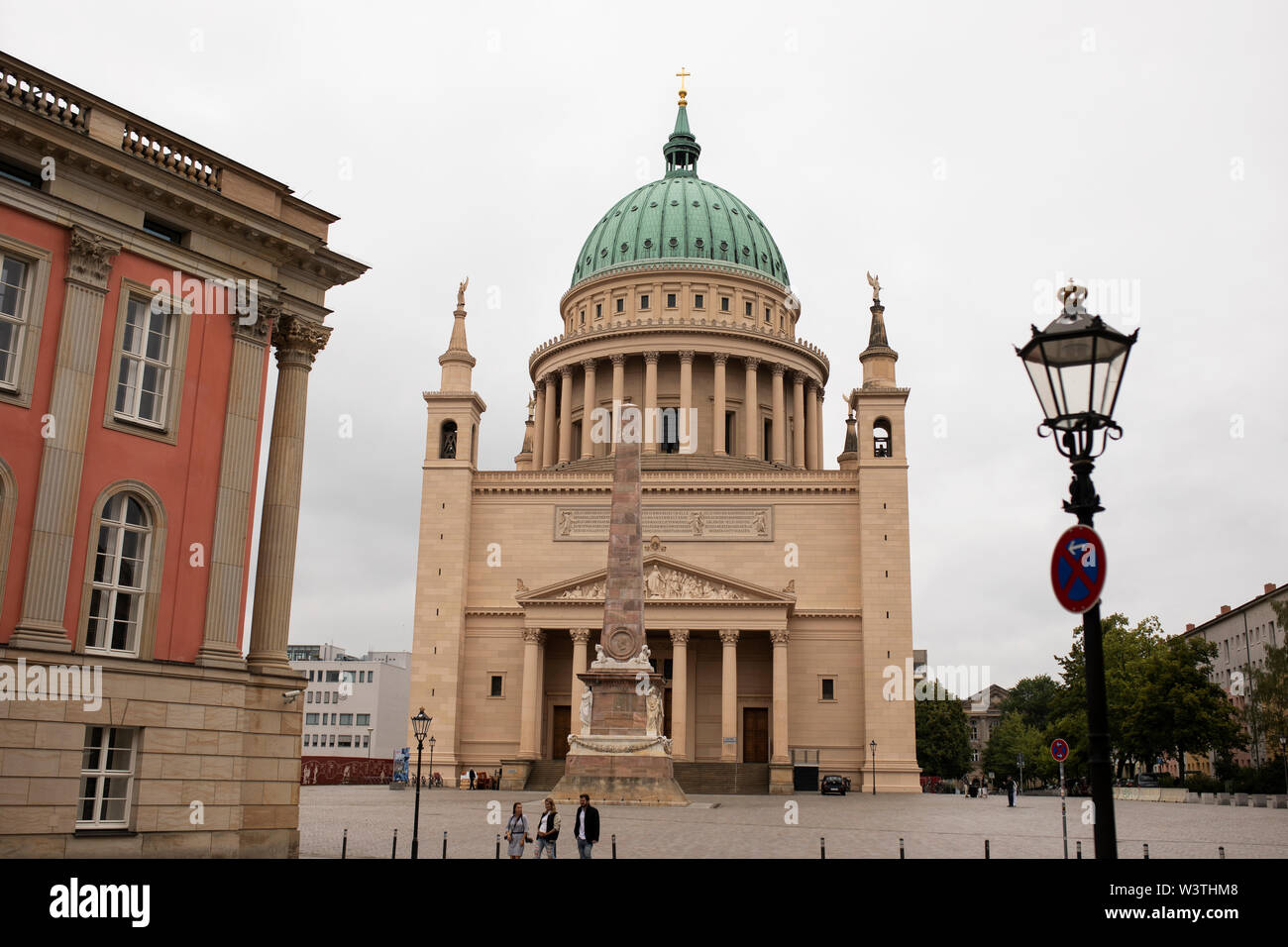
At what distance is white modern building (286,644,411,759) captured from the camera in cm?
12131

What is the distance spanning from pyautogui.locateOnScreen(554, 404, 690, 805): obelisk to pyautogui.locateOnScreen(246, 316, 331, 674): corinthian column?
64.7 ft

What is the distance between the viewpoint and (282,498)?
2761 cm

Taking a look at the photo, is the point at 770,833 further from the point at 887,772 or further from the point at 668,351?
the point at 668,351

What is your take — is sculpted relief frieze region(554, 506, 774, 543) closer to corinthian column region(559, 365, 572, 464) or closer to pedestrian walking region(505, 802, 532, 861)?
corinthian column region(559, 365, 572, 464)

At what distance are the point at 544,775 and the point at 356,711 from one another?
62.5m

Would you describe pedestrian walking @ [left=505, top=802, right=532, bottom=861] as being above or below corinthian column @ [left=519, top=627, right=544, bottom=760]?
below

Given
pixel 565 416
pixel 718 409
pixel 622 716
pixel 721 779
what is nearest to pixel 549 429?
pixel 565 416

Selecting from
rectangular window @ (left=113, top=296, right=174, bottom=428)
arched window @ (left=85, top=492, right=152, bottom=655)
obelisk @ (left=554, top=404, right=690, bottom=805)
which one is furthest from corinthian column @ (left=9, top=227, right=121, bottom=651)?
obelisk @ (left=554, top=404, right=690, bottom=805)

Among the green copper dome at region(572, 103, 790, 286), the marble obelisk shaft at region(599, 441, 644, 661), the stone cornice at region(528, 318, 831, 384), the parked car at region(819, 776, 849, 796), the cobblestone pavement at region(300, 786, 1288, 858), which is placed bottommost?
the cobblestone pavement at region(300, 786, 1288, 858)

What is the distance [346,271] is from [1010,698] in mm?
164827

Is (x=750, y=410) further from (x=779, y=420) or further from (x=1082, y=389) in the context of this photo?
(x=1082, y=389)

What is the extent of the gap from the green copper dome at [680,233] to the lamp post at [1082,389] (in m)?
86.7

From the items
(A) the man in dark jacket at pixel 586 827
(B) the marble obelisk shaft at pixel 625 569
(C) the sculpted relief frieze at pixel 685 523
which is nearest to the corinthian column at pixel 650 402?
(C) the sculpted relief frieze at pixel 685 523
